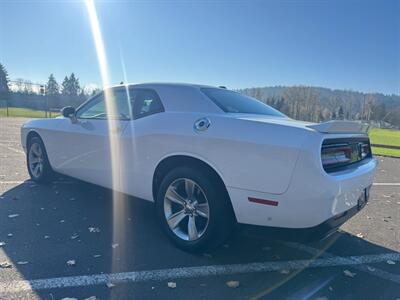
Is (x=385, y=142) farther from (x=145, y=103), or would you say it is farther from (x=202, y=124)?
(x=202, y=124)

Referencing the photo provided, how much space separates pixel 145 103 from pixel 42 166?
2633mm

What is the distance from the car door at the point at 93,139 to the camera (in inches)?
161

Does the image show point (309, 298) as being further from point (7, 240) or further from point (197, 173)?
point (7, 240)

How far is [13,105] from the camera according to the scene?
67.0 metres

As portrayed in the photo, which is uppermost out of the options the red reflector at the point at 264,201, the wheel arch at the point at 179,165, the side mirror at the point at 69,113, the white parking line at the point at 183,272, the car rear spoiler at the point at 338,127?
the side mirror at the point at 69,113

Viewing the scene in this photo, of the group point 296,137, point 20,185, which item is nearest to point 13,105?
point 20,185

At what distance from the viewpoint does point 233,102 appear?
151 inches

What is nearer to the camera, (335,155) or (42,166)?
(335,155)

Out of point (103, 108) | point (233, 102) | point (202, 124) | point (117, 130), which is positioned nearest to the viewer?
point (202, 124)

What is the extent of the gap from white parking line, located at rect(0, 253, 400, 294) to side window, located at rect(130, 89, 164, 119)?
166cm

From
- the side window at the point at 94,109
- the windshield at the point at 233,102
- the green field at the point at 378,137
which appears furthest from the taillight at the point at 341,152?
the green field at the point at 378,137

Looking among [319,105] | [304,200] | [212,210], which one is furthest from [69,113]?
[319,105]

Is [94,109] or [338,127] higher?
[94,109]

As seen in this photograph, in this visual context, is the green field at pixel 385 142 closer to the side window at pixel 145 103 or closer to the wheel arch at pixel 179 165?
the side window at pixel 145 103
